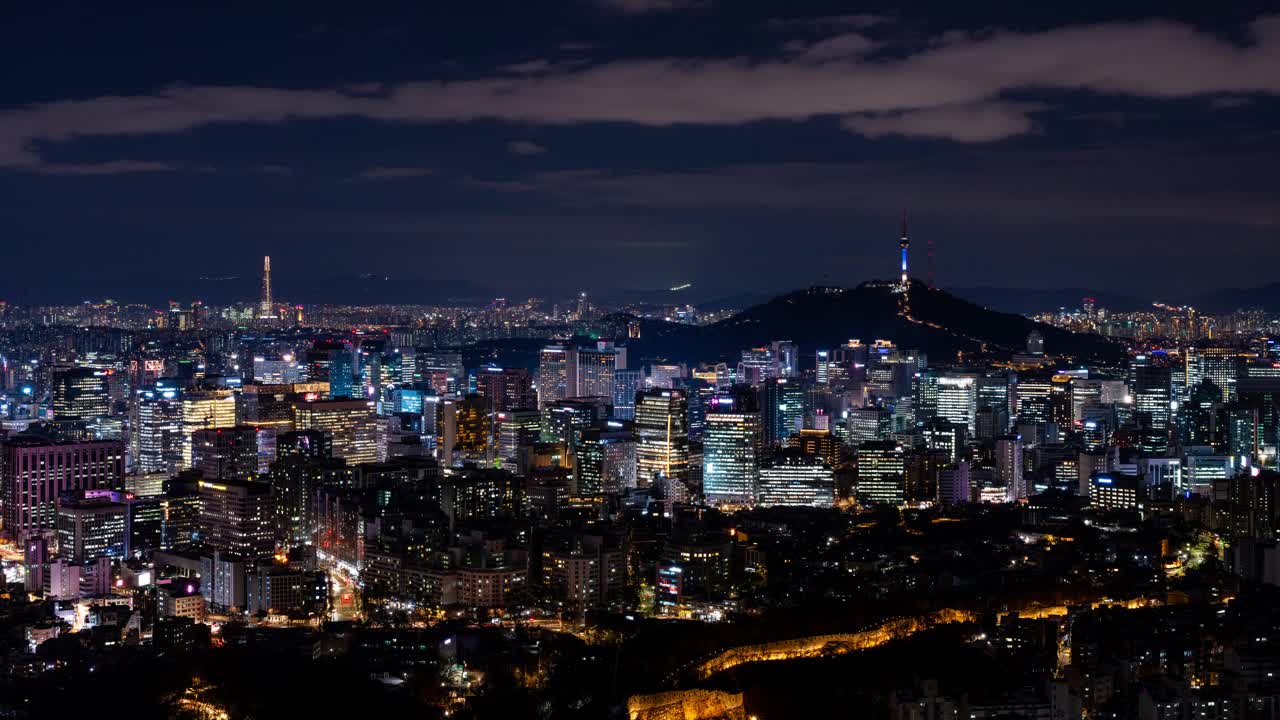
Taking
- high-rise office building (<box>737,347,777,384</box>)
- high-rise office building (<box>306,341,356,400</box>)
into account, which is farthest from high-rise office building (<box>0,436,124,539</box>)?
high-rise office building (<box>737,347,777,384</box>)

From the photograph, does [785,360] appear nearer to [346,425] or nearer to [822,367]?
[822,367]

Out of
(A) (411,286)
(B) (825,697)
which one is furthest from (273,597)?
(A) (411,286)

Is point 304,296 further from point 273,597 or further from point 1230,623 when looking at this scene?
point 1230,623

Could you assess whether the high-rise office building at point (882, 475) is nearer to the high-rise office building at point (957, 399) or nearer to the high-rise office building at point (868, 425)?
Result: the high-rise office building at point (868, 425)

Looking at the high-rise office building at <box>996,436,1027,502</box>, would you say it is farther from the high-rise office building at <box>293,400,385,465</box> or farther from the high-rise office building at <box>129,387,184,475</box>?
the high-rise office building at <box>129,387,184,475</box>

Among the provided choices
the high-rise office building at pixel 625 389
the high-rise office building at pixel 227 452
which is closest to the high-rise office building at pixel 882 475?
the high-rise office building at pixel 625 389
